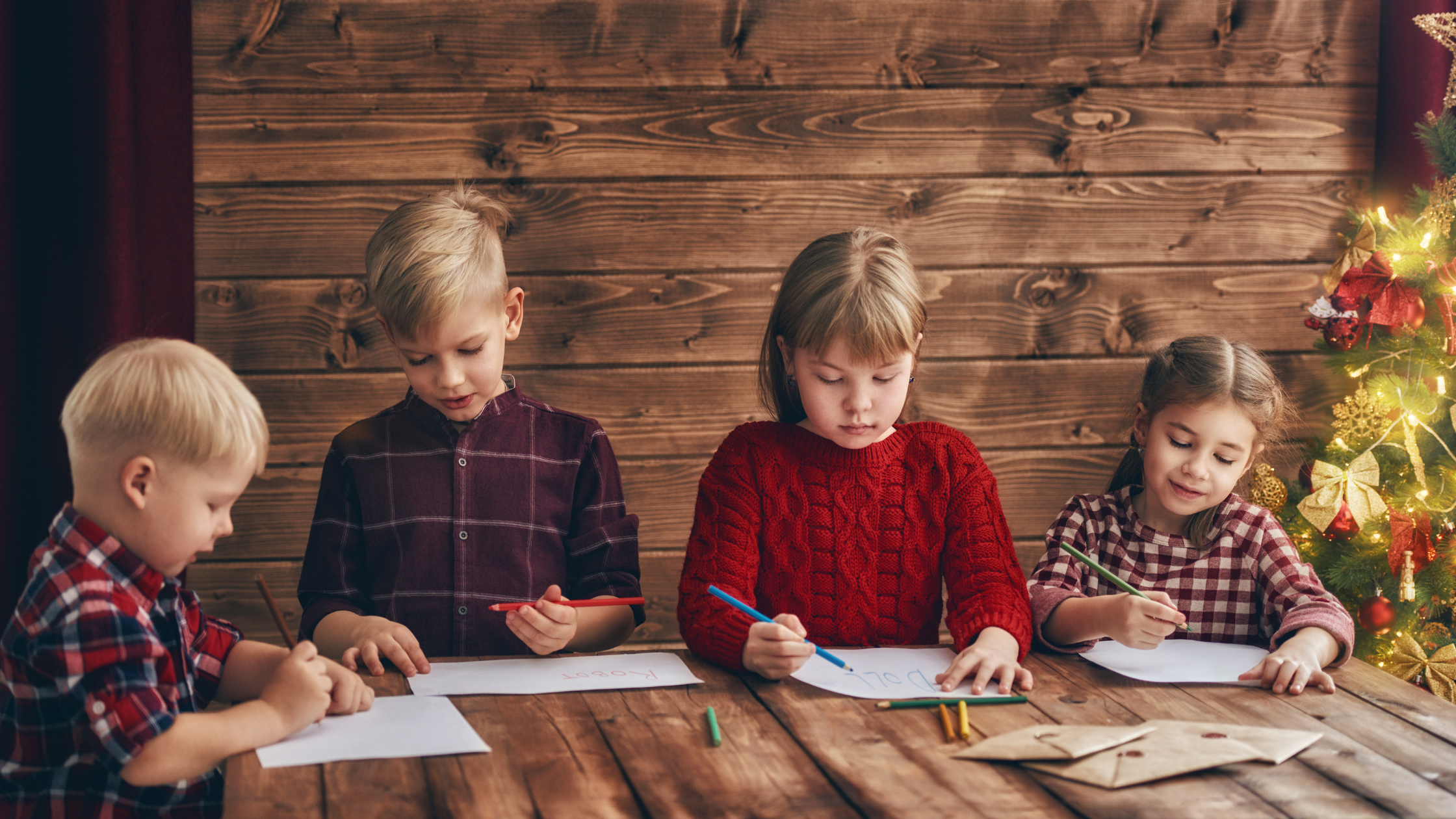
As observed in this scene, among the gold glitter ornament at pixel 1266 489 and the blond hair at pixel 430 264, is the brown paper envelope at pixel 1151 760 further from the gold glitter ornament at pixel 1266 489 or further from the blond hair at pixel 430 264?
the gold glitter ornament at pixel 1266 489

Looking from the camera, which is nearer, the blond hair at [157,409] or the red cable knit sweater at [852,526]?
the blond hair at [157,409]

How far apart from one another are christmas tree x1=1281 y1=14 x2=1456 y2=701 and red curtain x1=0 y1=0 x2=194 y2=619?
2.00m

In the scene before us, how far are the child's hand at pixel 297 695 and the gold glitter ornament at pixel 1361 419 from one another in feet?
5.57

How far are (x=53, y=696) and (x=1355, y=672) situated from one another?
134cm

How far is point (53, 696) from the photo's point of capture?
37.4 inches

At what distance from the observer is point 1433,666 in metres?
1.69

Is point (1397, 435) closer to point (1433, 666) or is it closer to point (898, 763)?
point (1433, 666)

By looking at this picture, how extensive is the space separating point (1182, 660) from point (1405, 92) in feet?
4.98

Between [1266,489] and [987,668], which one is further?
[1266,489]

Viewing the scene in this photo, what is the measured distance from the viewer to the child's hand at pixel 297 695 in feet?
3.16

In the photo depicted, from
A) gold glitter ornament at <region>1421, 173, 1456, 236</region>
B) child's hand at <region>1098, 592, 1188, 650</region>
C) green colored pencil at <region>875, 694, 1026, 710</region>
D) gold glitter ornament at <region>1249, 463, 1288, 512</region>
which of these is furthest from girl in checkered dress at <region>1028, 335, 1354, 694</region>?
gold glitter ornament at <region>1421, 173, 1456, 236</region>

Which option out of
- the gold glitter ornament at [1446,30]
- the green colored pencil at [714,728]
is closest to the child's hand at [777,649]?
the green colored pencil at [714,728]

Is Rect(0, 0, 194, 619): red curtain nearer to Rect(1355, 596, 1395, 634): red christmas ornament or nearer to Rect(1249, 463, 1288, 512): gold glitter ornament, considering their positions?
Rect(1249, 463, 1288, 512): gold glitter ornament

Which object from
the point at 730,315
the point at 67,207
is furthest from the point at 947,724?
the point at 67,207
